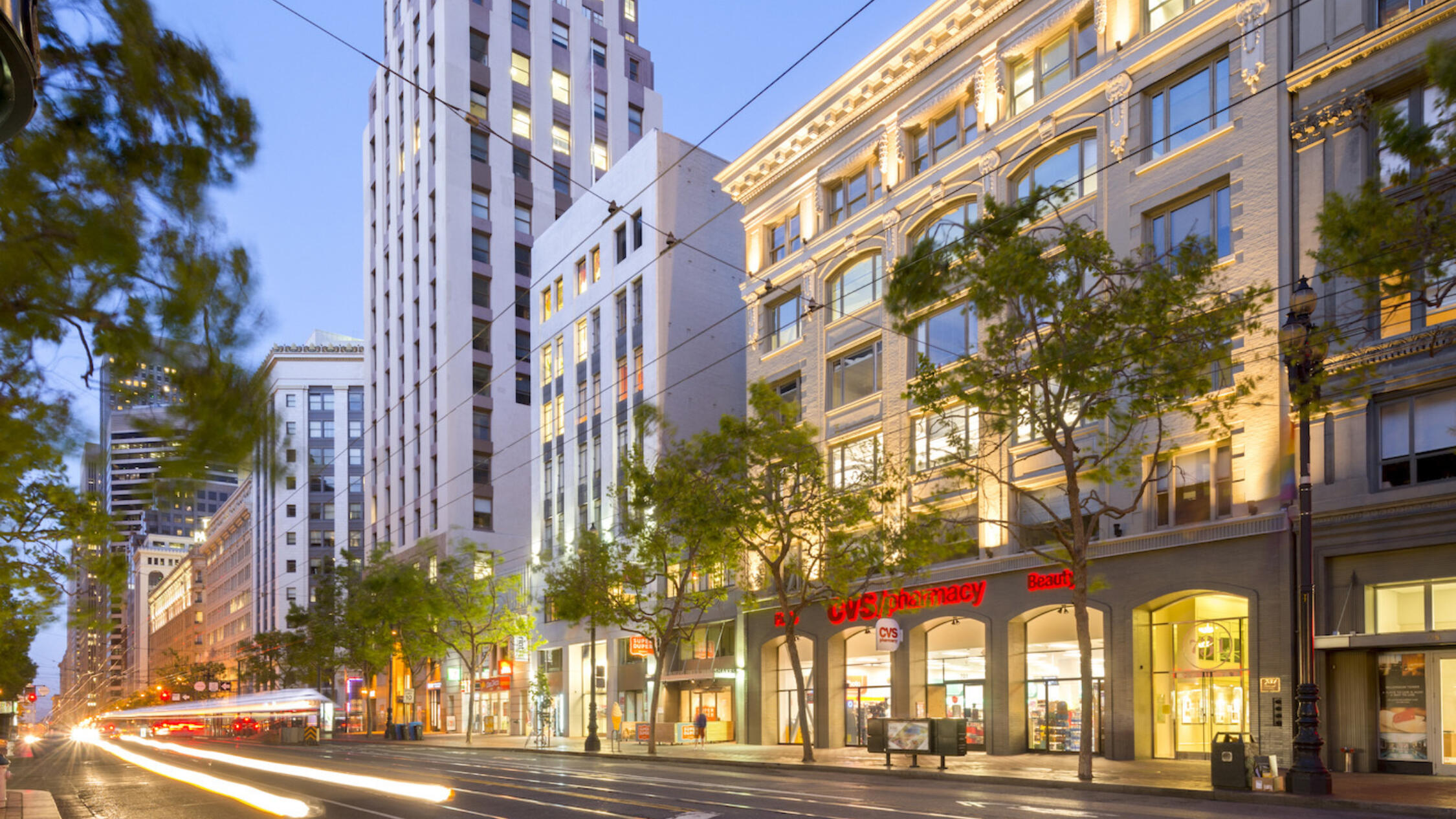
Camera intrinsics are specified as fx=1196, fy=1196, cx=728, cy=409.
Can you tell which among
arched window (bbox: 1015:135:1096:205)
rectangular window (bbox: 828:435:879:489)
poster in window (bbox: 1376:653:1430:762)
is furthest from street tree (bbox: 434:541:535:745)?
poster in window (bbox: 1376:653:1430:762)

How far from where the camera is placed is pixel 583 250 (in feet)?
216

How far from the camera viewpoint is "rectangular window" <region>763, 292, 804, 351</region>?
4716 centimetres

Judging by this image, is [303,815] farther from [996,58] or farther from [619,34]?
[619,34]

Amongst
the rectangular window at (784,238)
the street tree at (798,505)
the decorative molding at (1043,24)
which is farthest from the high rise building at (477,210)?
the decorative molding at (1043,24)

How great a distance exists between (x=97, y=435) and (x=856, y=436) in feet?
113

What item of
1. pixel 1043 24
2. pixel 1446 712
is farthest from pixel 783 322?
pixel 1446 712

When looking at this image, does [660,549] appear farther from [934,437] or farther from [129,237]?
[129,237]

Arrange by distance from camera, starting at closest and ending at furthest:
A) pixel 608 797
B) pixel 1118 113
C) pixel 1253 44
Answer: pixel 608 797, pixel 1253 44, pixel 1118 113

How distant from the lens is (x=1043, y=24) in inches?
1416

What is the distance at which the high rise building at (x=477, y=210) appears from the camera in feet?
270

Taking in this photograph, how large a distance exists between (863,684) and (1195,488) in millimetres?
15766

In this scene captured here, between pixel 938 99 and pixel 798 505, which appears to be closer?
pixel 798 505

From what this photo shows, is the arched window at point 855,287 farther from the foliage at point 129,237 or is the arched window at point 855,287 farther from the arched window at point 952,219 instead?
the foliage at point 129,237

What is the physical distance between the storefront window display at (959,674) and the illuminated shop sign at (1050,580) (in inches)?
146
